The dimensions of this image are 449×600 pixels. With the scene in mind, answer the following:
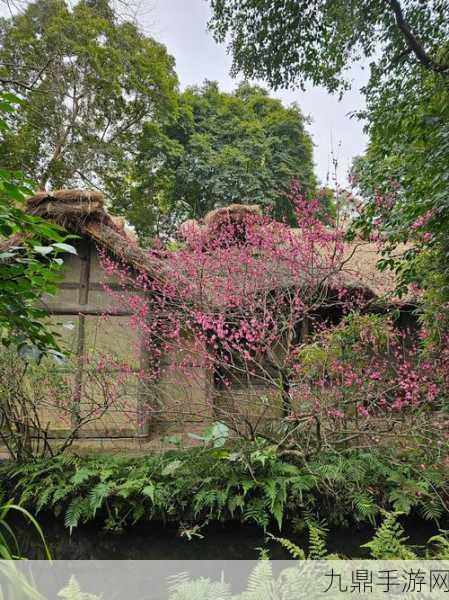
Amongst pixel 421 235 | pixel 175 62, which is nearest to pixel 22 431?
pixel 421 235

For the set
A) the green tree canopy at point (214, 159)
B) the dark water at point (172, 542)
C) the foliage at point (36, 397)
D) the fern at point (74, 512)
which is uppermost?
the green tree canopy at point (214, 159)

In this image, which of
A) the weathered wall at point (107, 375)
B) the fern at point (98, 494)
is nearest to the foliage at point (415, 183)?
the weathered wall at point (107, 375)

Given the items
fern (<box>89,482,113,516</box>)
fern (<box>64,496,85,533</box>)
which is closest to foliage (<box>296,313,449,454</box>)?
fern (<box>89,482,113,516</box>)

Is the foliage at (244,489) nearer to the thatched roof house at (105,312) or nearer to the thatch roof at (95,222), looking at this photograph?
the thatched roof house at (105,312)

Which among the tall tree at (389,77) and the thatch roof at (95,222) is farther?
the thatch roof at (95,222)

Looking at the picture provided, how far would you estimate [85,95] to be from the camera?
1277 centimetres

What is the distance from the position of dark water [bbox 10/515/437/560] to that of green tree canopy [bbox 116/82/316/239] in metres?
10.6

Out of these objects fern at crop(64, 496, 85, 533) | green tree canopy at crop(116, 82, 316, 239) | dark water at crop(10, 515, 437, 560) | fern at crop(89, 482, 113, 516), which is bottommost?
dark water at crop(10, 515, 437, 560)

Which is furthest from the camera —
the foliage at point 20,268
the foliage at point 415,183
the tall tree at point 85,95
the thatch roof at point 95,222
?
the tall tree at point 85,95

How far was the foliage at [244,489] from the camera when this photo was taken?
4.22 metres

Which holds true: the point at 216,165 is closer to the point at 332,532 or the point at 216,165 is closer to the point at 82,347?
the point at 82,347

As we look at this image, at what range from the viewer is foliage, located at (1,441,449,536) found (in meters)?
4.22

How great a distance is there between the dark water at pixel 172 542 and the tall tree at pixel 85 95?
31.2 ft

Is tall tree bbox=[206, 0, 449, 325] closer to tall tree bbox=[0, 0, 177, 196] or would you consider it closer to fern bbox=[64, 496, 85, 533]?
fern bbox=[64, 496, 85, 533]
